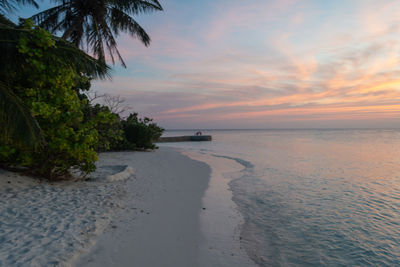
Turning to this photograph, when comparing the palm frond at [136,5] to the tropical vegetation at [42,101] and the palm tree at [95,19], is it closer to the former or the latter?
the palm tree at [95,19]

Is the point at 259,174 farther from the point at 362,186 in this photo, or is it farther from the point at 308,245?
the point at 308,245

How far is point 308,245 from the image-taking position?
172 inches

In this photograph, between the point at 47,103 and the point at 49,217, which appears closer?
the point at 49,217

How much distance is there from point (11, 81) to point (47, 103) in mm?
908

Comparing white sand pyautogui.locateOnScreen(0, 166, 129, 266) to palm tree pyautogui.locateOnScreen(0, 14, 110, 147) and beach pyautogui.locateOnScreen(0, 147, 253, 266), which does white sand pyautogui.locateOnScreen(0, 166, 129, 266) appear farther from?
palm tree pyautogui.locateOnScreen(0, 14, 110, 147)

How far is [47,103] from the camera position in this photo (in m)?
5.52

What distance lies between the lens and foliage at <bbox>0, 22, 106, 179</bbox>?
4.70 metres

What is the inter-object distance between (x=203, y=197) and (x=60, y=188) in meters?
3.86

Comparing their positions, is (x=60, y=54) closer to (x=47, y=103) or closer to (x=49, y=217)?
(x=47, y=103)

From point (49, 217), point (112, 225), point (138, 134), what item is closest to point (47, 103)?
point (49, 217)

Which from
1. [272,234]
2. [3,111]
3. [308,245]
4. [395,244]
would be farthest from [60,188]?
[395,244]

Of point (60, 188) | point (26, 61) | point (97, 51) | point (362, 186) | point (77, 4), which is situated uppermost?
point (77, 4)

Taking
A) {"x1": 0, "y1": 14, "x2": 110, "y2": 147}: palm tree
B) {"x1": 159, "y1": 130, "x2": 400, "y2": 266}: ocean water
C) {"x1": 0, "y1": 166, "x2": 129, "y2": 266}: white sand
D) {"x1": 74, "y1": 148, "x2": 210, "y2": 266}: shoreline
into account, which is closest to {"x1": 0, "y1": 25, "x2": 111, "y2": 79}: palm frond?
{"x1": 0, "y1": 14, "x2": 110, "y2": 147}: palm tree

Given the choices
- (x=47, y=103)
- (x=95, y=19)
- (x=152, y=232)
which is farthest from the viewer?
(x=95, y=19)
